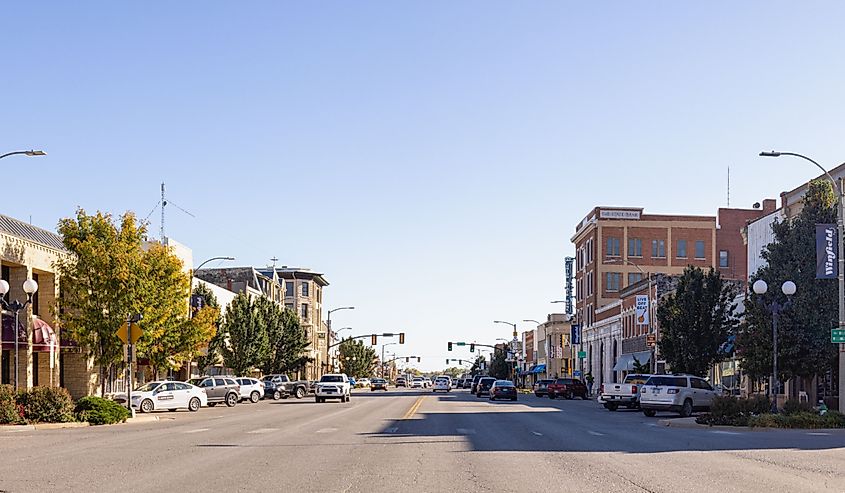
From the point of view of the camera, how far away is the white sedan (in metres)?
45.2

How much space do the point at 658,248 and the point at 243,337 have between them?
5107 cm

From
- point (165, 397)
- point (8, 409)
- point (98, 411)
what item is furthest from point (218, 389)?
point (8, 409)

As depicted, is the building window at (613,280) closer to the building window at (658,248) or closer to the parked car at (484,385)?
the building window at (658,248)

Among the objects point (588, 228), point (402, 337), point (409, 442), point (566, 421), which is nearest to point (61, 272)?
point (566, 421)

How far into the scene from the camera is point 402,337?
98.8 metres

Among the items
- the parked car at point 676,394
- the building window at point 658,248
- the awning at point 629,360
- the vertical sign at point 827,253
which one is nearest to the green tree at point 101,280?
the parked car at point 676,394

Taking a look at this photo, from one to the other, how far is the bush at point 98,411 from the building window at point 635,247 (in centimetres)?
7863

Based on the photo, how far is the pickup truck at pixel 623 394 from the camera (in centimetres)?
4994

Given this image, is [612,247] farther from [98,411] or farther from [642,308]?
[98,411]

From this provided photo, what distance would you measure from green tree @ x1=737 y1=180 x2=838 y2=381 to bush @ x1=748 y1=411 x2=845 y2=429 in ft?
29.6

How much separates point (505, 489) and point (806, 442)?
1411 centimetres

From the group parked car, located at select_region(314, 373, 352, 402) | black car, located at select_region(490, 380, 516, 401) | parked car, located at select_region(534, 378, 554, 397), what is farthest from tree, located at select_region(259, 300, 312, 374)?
parked car, located at select_region(534, 378, 554, 397)

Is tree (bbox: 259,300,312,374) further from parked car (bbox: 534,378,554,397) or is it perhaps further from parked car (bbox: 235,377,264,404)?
parked car (bbox: 534,378,554,397)

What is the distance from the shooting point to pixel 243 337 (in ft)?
244
